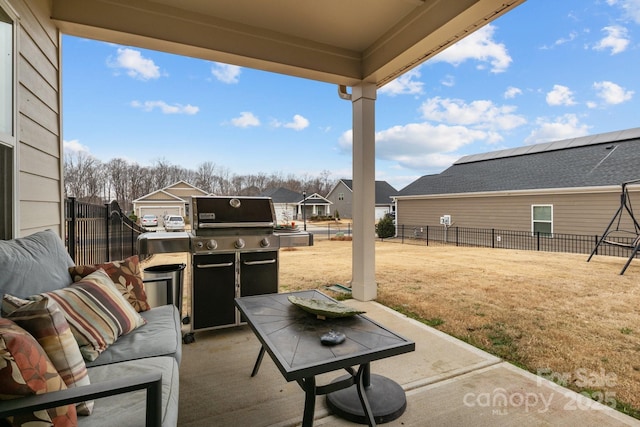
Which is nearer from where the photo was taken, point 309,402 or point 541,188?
point 309,402

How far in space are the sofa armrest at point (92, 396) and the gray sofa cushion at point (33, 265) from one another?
735 millimetres

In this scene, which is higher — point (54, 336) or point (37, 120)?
point (37, 120)

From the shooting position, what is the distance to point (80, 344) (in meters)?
1.48

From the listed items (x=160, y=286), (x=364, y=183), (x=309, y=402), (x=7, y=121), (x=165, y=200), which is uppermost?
(x=7, y=121)

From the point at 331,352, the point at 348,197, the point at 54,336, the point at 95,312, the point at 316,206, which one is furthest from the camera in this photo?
the point at 348,197

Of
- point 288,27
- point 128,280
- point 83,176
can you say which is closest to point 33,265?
point 128,280

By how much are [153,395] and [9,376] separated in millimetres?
359

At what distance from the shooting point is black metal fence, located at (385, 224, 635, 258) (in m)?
8.21

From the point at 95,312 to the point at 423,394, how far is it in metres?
1.91

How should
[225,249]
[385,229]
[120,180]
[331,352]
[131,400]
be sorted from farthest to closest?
[385,229] → [120,180] → [225,249] → [331,352] → [131,400]

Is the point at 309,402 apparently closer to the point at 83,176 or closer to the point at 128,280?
the point at 128,280

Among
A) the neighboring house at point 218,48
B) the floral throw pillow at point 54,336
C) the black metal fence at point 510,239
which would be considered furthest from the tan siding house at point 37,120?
the black metal fence at point 510,239

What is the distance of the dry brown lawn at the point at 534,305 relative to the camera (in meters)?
2.26

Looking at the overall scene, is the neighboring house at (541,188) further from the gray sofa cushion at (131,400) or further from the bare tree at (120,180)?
the bare tree at (120,180)
